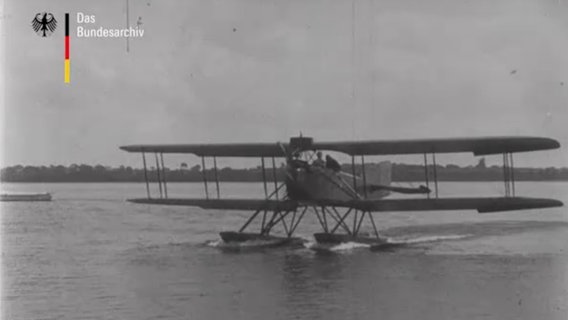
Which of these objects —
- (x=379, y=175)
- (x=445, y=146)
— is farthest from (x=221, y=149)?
(x=379, y=175)

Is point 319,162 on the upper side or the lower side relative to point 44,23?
lower

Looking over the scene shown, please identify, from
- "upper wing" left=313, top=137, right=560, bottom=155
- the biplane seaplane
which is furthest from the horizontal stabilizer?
"upper wing" left=313, top=137, right=560, bottom=155

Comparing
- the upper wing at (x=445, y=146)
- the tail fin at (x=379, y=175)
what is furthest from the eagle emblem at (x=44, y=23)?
the tail fin at (x=379, y=175)

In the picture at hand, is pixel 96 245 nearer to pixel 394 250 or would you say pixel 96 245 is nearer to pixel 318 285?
pixel 394 250

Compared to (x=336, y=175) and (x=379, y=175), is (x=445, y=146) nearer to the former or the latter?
(x=336, y=175)

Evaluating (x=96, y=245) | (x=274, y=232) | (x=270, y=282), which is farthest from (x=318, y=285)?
(x=274, y=232)

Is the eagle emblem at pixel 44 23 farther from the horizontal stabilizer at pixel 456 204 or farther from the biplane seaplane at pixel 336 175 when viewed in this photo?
the horizontal stabilizer at pixel 456 204
